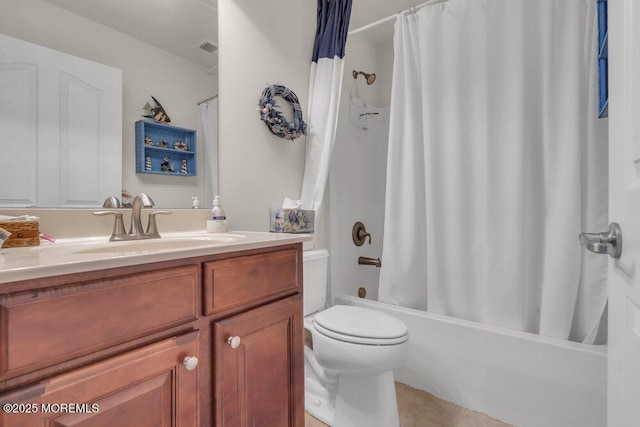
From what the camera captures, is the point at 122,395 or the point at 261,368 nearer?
the point at 122,395

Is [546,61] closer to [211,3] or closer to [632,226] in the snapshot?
[632,226]

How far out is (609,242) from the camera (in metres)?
0.59

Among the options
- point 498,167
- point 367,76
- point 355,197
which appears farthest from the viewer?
point 367,76

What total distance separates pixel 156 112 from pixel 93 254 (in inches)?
28.7

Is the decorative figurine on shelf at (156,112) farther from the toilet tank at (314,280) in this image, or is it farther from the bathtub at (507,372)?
the bathtub at (507,372)

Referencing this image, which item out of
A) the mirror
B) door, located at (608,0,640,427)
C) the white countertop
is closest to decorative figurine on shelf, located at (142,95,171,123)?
the mirror

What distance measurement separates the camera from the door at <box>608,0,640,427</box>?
51 cm

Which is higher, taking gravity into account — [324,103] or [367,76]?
[367,76]

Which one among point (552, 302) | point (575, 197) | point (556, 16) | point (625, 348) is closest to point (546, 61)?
point (556, 16)

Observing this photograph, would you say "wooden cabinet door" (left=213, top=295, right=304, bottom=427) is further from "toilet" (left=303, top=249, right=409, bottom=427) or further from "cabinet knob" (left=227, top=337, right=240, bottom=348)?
"toilet" (left=303, top=249, right=409, bottom=427)

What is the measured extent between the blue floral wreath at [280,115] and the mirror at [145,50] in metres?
0.26

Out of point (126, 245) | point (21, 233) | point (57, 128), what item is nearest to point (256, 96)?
point (57, 128)

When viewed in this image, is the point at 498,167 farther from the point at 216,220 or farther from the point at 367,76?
the point at 216,220

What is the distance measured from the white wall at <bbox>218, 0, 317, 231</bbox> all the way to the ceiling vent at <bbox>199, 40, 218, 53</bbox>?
0.03 meters
